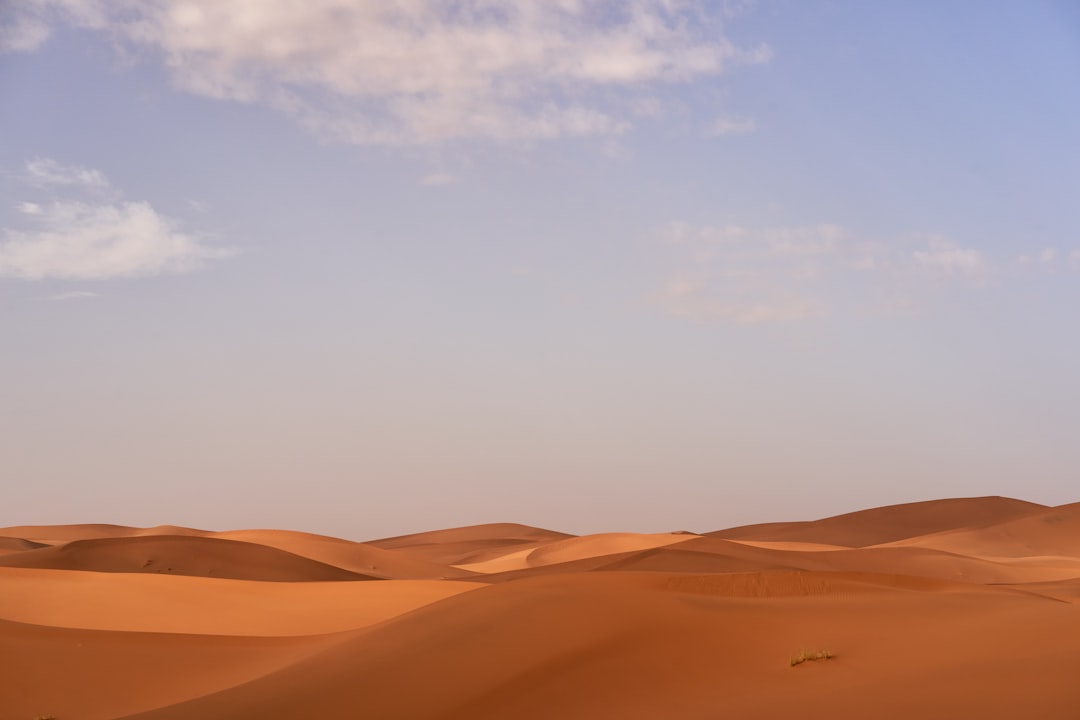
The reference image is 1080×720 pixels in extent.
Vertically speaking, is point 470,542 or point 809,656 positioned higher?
point 470,542

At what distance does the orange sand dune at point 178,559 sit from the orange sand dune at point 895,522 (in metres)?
28.3

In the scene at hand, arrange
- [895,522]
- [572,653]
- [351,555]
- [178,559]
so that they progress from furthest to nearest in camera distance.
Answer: [895,522]
[351,555]
[178,559]
[572,653]

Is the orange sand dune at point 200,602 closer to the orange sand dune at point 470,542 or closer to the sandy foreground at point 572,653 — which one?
the sandy foreground at point 572,653

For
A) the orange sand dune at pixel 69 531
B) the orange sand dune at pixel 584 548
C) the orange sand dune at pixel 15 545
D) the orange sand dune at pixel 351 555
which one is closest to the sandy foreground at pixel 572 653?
the orange sand dune at pixel 351 555

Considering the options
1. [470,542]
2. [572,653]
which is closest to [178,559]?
[572,653]

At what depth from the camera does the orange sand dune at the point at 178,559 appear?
971 inches

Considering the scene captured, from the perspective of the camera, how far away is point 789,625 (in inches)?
375

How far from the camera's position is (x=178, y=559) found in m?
25.7

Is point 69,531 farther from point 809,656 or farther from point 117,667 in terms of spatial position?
point 809,656

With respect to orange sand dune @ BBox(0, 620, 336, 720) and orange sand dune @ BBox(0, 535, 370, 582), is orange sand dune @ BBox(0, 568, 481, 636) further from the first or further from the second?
orange sand dune @ BBox(0, 535, 370, 582)

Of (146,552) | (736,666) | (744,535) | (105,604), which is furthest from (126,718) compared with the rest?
(744,535)

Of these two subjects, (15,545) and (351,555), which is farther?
(351,555)

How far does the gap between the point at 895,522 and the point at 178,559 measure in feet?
124

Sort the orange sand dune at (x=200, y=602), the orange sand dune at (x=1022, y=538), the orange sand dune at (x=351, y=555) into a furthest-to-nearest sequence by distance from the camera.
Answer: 1. the orange sand dune at (x=1022, y=538)
2. the orange sand dune at (x=351, y=555)
3. the orange sand dune at (x=200, y=602)
